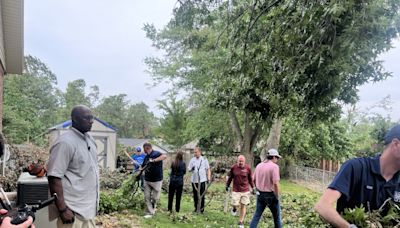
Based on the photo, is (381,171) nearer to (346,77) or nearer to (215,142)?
(346,77)

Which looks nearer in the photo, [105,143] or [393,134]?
[393,134]

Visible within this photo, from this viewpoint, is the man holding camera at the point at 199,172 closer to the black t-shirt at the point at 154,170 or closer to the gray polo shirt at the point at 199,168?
the gray polo shirt at the point at 199,168

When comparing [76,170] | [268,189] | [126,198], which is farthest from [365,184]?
[126,198]

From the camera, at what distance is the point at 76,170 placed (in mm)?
3965

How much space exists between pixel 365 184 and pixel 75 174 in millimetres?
2695

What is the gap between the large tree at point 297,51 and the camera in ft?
14.6

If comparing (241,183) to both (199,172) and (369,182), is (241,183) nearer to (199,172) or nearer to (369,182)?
(199,172)

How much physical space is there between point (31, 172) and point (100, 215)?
3061 mm

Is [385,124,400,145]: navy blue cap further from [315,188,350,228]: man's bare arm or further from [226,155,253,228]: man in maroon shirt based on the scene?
[226,155,253,228]: man in maroon shirt

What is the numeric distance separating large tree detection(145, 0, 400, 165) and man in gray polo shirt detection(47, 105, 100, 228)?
2.26 metres

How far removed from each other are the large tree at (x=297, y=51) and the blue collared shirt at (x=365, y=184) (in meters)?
2.07

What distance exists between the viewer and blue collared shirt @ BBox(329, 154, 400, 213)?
8.70 feet

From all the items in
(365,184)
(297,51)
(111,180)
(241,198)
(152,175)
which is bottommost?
(111,180)

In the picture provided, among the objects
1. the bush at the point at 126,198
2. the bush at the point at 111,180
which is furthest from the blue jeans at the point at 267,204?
the bush at the point at 111,180
